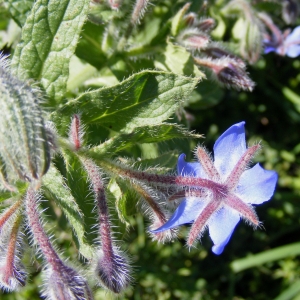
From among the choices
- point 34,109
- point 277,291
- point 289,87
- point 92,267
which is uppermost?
point 34,109

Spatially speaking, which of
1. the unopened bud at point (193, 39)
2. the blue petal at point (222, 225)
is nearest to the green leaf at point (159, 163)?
the blue petal at point (222, 225)

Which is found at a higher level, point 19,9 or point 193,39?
point 19,9

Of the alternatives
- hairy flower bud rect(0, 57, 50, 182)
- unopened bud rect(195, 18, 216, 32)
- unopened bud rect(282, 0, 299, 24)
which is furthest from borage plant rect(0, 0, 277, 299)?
unopened bud rect(282, 0, 299, 24)

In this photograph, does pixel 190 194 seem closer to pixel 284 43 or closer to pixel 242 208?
pixel 242 208

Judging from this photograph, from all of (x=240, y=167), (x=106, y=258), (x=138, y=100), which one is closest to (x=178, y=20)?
(x=138, y=100)

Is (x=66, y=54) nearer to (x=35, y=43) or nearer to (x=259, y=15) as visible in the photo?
(x=35, y=43)

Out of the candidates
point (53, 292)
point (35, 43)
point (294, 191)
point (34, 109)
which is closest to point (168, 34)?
point (35, 43)
